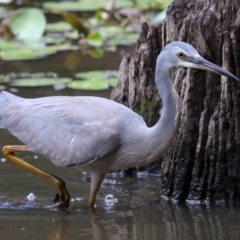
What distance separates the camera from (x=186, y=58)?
19.3 ft

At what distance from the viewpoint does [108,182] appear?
729 cm

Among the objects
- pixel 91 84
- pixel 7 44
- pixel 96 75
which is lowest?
pixel 91 84

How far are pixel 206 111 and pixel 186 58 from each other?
695 millimetres

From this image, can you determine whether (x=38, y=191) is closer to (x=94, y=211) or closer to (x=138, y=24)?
(x=94, y=211)

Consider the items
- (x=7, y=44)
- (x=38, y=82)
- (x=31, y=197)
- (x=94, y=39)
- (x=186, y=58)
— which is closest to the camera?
(x=186, y=58)

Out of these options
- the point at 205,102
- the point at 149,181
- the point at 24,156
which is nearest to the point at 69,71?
the point at 24,156

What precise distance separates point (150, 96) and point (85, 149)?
1395 mm

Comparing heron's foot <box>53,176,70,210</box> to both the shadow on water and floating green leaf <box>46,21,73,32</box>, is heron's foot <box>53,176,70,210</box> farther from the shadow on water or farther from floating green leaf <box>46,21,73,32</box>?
floating green leaf <box>46,21,73,32</box>

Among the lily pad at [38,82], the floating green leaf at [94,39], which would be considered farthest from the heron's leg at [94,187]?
the floating green leaf at [94,39]

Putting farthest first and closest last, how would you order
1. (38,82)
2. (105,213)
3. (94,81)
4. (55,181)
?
(38,82)
(94,81)
(55,181)
(105,213)

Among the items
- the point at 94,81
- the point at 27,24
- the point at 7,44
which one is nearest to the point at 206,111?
the point at 94,81

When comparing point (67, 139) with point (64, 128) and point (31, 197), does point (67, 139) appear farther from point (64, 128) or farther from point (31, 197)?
point (31, 197)

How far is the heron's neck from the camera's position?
5957mm

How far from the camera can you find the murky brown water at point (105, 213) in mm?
5770
